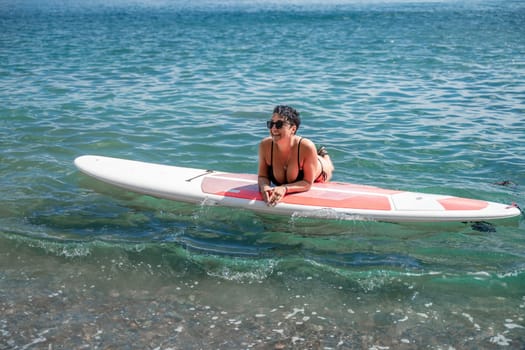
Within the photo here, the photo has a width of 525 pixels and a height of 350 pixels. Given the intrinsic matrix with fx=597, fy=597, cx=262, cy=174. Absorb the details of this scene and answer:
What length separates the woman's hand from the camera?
630cm

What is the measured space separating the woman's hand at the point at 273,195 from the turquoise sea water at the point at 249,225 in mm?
298

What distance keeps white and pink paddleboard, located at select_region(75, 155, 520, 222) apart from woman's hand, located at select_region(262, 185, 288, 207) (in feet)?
0.22

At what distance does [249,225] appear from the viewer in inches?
254

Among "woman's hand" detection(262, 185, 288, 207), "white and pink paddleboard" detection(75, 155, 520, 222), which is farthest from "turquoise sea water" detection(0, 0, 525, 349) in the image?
"woman's hand" detection(262, 185, 288, 207)

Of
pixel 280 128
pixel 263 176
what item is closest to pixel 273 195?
pixel 263 176

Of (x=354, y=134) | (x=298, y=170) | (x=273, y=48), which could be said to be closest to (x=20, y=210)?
(x=298, y=170)

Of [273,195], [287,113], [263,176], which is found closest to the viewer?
[287,113]

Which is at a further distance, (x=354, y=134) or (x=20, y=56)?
(x=20, y=56)

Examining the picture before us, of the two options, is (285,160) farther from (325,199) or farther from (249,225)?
(249,225)

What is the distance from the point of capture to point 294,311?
4.77 metres

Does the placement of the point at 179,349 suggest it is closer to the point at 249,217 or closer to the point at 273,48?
the point at 249,217

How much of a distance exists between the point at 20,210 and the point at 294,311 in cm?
371

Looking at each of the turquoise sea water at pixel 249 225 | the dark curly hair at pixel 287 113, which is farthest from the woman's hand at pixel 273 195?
the dark curly hair at pixel 287 113

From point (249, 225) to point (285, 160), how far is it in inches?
31.7
